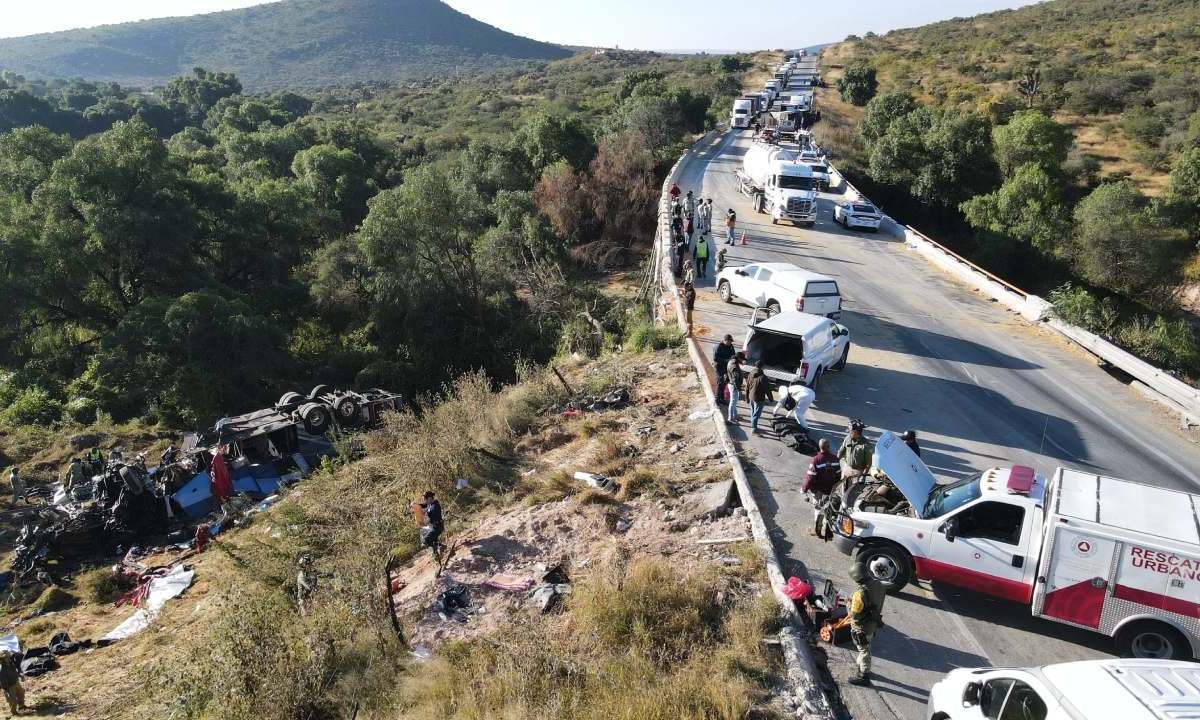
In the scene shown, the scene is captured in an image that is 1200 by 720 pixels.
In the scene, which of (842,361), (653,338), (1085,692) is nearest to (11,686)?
(1085,692)

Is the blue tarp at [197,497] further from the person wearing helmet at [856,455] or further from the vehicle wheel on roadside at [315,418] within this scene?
the person wearing helmet at [856,455]

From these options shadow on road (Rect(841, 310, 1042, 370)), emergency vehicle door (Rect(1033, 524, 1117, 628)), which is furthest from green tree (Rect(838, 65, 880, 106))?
emergency vehicle door (Rect(1033, 524, 1117, 628))

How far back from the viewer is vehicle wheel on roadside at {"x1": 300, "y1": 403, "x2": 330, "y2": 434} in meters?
20.3

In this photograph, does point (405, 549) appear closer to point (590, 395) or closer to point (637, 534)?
point (637, 534)

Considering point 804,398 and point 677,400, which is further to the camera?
point 677,400

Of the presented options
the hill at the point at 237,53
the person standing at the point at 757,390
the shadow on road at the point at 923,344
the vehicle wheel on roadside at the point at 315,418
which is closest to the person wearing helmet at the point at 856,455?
the person standing at the point at 757,390

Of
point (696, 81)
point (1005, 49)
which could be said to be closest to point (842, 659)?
point (696, 81)

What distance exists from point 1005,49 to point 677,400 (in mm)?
91595

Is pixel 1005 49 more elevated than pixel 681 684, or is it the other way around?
pixel 1005 49

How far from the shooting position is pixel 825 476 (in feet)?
32.1

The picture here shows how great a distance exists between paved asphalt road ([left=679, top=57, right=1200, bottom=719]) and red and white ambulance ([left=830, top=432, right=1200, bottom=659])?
1.81 ft

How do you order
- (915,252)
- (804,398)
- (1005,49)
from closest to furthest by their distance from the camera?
(804,398) < (915,252) < (1005,49)

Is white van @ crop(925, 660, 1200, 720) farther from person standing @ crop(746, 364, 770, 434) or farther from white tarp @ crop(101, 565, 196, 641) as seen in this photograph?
white tarp @ crop(101, 565, 196, 641)

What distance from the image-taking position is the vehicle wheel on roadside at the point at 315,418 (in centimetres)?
2031
